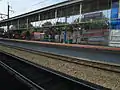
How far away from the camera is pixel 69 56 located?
18422mm

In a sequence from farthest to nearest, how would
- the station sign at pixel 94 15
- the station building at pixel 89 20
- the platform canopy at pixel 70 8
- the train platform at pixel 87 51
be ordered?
1. the platform canopy at pixel 70 8
2. the station sign at pixel 94 15
3. the station building at pixel 89 20
4. the train platform at pixel 87 51

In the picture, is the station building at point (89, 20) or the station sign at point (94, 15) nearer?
the station building at point (89, 20)

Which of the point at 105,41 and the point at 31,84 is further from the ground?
the point at 105,41

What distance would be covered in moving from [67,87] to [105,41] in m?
9.98

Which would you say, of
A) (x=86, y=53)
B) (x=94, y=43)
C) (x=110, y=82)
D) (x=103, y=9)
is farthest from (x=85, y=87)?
(x=103, y=9)

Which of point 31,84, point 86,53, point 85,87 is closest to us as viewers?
point 85,87

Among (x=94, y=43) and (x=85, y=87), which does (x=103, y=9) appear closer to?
(x=94, y=43)

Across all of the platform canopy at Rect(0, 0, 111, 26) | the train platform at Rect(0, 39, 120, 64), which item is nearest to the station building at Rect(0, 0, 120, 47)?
the platform canopy at Rect(0, 0, 111, 26)

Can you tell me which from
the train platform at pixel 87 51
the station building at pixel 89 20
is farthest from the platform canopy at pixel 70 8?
the train platform at pixel 87 51

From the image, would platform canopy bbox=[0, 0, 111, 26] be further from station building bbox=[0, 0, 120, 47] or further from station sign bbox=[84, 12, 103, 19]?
station sign bbox=[84, 12, 103, 19]

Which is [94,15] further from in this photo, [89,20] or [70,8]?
[70,8]

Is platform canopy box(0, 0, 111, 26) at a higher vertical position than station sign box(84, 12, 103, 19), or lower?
higher

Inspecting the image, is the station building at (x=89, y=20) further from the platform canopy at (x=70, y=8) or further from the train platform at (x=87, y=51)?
the train platform at (x=87, y=51)

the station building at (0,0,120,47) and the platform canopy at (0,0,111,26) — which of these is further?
the platform canopy at (0,0,111,26)
